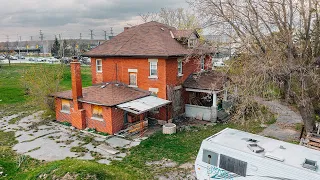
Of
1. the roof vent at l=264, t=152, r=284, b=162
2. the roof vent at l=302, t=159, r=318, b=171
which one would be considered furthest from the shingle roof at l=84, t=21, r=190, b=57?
the roof vent at l=302, t=159, r=318, b=171

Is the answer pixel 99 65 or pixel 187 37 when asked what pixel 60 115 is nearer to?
pixel 99 65

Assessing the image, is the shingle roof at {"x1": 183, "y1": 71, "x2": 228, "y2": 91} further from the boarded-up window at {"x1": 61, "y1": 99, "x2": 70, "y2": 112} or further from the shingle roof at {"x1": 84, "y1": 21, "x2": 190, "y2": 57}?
the boarded-up window at {"x1": 61, "y1": 99, "x2": 70, "y2": 112}

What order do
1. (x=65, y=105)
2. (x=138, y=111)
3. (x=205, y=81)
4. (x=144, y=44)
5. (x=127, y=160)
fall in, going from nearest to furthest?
(x=127, y=160) < (x=138, y=111) < (x=65, y=105) < (x=144, y=44) < (x=205, y=81)

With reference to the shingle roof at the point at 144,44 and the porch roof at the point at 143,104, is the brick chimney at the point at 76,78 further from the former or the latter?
the shingle roof at the point at 144,44

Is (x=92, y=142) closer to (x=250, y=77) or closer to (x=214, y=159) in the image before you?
(x=214, y=159)

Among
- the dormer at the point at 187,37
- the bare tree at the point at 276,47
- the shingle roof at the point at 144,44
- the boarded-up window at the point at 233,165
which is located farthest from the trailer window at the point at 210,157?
the dormer at the point at 187,37

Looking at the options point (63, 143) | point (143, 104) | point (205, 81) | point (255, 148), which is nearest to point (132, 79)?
point (143, 104)
